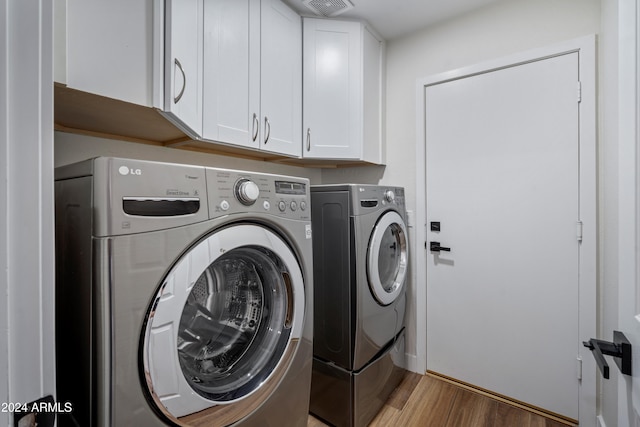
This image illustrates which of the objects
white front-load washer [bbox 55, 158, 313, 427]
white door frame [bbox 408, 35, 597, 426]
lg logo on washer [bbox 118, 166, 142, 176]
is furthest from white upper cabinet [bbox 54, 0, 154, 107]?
white door frame [bbox 408, 35, 597, 426]

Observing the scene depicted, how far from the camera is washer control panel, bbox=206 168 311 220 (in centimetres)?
82

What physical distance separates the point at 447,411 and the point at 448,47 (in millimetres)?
2278

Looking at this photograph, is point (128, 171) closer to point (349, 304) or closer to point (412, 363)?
point (349, 304)

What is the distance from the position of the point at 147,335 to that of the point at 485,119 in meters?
2.01

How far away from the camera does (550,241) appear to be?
1.61 m

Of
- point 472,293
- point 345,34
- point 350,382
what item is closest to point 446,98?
point 345,34

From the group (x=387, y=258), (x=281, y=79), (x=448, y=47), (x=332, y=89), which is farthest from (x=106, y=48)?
(x=448, y=47)

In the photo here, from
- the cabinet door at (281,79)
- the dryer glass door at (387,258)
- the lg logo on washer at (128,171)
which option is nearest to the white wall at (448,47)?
the dryer glass door at (387,258)

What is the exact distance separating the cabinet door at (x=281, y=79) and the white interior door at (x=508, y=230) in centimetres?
92

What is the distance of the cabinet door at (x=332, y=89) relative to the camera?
1.85m

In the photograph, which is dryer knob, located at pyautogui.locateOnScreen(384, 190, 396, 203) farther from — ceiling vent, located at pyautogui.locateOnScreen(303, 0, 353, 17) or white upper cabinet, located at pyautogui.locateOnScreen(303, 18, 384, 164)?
ceiling vent, located at pyautogui.locateOnScreen(303, 0, 353, 17)

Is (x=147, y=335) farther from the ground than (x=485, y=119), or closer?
closer

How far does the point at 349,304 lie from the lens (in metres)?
1.45

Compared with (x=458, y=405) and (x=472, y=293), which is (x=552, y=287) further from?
(x=458, y=405)
